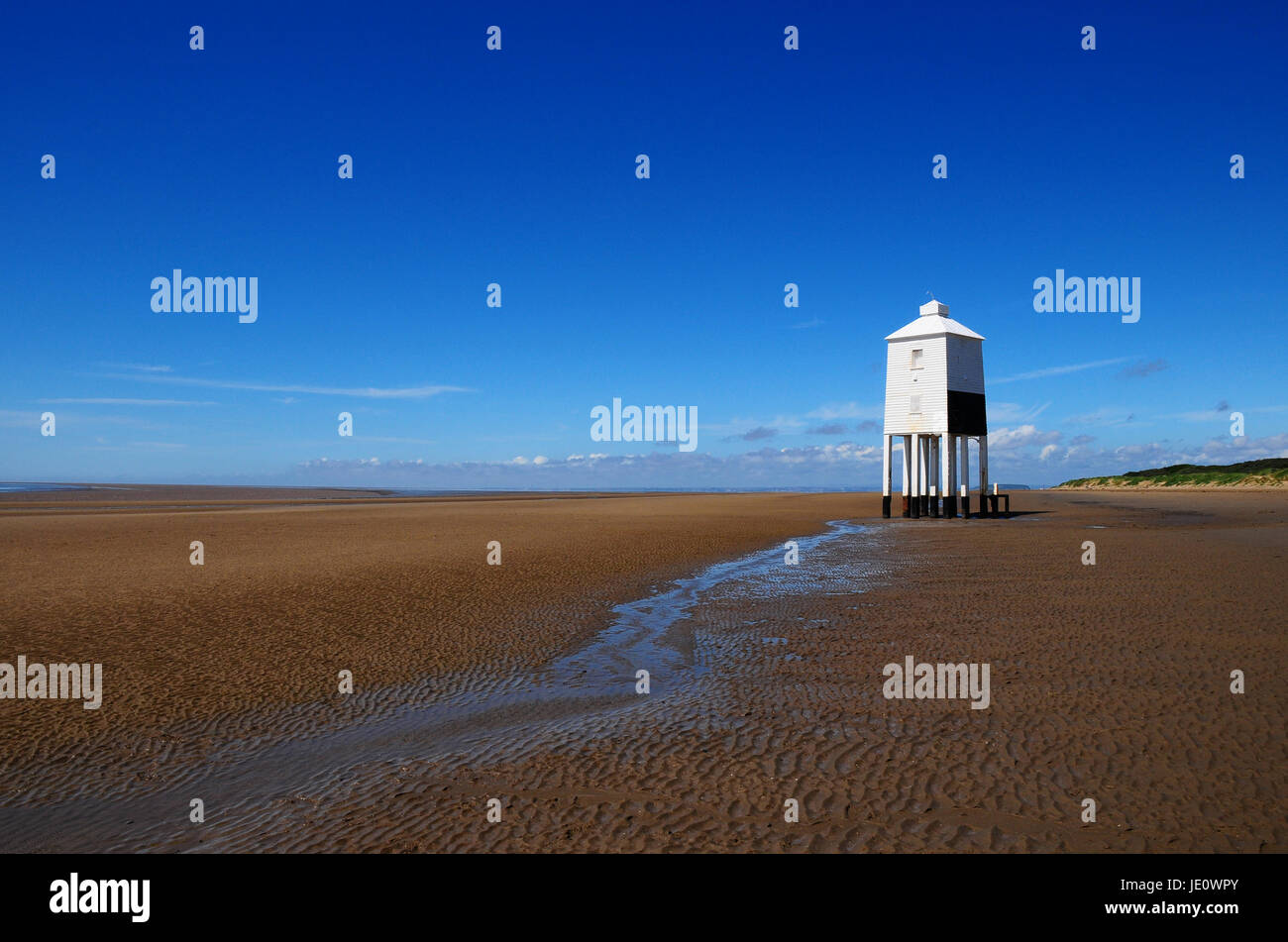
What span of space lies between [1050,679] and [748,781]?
15.6 feet

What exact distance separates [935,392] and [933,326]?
11.1 feet

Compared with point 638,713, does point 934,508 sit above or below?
above

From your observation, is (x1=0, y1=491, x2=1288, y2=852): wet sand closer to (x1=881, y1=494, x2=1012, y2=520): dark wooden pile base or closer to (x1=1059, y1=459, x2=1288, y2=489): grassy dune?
(x1=881, y1=494, x2=1012, y2=520): dark wooden pile base

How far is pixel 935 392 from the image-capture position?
3697cm

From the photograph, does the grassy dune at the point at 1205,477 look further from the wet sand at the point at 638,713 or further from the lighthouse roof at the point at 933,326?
the wet sand at the point at 638,713

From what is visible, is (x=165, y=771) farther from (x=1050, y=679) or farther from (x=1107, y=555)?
(x=1107, y=555)

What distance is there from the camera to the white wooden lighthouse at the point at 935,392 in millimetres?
36844

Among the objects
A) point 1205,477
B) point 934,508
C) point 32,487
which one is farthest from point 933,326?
point 32,487

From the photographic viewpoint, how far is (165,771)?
644 cm

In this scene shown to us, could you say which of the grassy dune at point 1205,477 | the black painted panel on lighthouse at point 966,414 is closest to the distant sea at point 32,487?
the black painted panel on lighthouse at point 966,414

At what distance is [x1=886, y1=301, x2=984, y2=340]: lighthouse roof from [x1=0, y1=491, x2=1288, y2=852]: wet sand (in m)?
21.4


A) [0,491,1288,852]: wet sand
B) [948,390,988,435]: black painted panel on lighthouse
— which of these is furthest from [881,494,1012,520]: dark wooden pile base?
[0,491,1288,852]: wet sand

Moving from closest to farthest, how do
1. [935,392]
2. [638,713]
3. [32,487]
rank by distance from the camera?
[638,713]
[935,392]
[32,487]

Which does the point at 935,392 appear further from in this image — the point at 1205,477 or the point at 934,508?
the point at 1205,477
